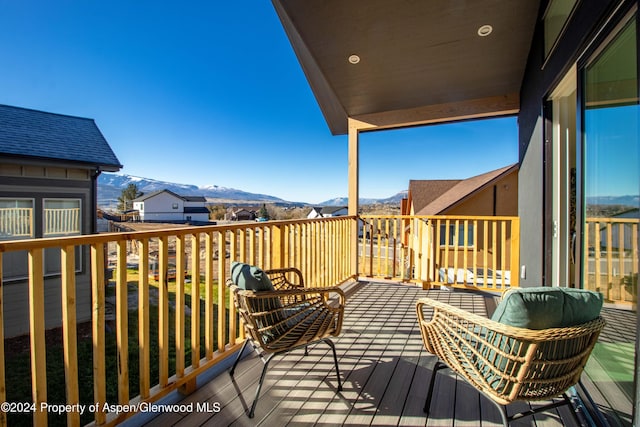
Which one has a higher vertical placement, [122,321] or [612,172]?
[612,172]

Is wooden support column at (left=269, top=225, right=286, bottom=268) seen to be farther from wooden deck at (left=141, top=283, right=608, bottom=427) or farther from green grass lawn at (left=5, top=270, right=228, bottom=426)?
green grass lawn at (left=5, top=270, right=228, bottom=426)

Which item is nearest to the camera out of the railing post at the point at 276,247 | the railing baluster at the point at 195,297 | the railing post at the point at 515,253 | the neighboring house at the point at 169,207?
the railing baluster at the point at 195,297

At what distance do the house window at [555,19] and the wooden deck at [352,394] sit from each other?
8.75 feet

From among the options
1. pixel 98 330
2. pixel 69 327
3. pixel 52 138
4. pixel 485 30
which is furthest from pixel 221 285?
pixel 52 138

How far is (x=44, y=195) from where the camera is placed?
6.89m

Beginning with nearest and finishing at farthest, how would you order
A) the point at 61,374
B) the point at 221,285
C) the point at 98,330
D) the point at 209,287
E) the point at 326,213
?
the point at 98,330, the point at 209,287, the point at 221,285, the point at 61,374, the point at 326,213

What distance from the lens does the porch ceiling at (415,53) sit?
3.07 m

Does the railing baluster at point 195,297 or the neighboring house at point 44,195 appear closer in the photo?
the railing baluster at point 195,297

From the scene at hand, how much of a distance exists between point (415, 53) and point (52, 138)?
29.4 feet

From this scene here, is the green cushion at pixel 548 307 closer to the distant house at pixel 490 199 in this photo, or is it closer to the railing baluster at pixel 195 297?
the railing baluster at pixel 195 297

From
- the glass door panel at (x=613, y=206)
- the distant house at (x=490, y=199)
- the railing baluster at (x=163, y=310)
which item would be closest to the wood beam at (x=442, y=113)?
the glass door panel at (x=613, y=206)

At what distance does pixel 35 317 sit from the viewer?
1.26 metres

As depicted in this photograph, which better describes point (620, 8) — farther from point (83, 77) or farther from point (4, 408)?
point (83, 77)

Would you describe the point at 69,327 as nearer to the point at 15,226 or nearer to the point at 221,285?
the point at 221,285
